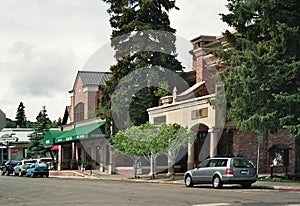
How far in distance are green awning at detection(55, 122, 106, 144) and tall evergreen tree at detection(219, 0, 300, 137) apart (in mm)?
22881

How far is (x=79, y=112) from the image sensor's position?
62500 millimetres

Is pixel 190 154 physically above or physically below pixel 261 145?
below

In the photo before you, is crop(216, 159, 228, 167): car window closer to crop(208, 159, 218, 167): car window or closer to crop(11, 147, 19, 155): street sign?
crop(208, 159, 218, 167): car window

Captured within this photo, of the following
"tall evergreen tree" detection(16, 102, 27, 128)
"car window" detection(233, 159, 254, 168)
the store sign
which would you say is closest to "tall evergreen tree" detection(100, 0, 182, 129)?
"car window" detection(233, 159, 254, 168)

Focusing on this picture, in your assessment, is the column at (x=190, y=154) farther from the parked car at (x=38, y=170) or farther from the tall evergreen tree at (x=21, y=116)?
the tall evergreen tree at (x=21, y=116)

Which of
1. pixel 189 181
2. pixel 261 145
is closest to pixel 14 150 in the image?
pixel 261 145

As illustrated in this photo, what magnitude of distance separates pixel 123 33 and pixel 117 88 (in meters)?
4.38

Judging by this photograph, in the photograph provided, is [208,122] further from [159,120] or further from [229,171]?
[229,171]

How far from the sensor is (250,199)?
1961cm

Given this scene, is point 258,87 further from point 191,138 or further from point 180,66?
point 180,66

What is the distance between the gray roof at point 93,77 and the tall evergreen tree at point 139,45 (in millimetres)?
12652

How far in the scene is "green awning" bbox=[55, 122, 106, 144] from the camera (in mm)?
51625

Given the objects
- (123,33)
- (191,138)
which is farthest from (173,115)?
(123,33)

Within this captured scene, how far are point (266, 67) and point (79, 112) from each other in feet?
121
